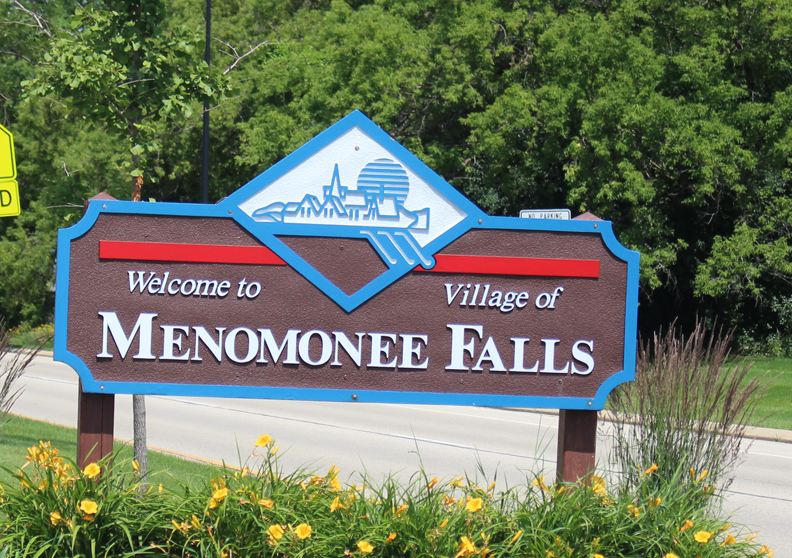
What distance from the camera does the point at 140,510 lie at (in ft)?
11.9

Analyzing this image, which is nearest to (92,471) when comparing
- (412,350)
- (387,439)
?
(412,350)

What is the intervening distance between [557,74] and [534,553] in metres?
18.3

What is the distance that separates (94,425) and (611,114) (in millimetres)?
16777

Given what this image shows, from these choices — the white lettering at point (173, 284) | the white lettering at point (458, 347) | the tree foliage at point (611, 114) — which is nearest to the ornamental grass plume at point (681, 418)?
the white lettering at point (458, 347)

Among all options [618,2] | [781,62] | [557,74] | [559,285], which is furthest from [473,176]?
[559,285]

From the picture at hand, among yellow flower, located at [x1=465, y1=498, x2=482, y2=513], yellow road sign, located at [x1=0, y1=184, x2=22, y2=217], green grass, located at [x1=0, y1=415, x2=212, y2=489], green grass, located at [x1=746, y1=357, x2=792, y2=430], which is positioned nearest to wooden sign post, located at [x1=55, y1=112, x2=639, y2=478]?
yellow flower, located at [x1=465, y1=498, x2=482, y2=513]

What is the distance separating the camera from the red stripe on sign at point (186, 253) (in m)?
4.04

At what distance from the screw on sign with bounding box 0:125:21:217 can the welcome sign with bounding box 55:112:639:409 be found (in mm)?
1874

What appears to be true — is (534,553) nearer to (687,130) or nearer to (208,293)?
(208,293)

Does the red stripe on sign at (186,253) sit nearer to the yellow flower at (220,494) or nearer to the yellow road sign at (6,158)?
the yellow flower at (220,494)

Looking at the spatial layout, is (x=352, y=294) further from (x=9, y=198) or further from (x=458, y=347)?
(x=9, y=198)

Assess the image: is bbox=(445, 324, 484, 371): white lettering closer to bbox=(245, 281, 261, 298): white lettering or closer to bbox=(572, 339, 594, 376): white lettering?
bbox=(572, 339, 594, 376): white lettering

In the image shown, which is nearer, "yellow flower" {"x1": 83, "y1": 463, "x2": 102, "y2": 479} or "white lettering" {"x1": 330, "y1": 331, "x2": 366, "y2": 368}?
"yellow flower" {"x1": 83, "y1": 463, "x2": 102, "y2": 479}

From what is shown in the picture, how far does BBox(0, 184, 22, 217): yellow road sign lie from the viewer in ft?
18.0
